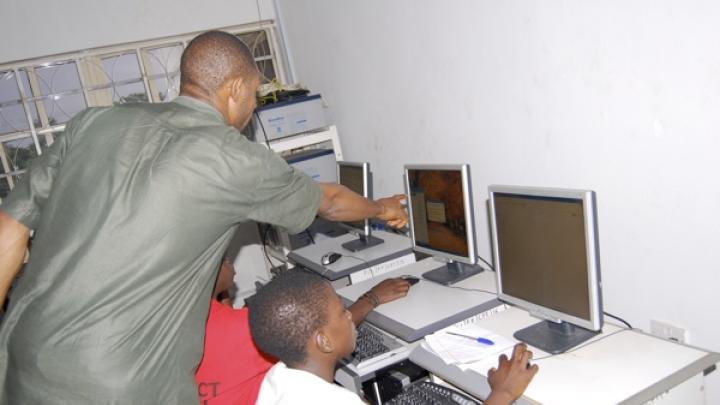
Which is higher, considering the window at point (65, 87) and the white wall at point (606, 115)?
the window at point (65, 87)

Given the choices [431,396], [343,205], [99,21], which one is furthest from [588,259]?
[99,21]

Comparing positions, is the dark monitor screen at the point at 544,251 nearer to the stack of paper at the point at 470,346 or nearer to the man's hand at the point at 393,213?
the stack of paper at the point at 470,346

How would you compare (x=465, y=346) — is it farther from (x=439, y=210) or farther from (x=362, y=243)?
(x=362, y=243)

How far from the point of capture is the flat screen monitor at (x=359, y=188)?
2896 millimetres

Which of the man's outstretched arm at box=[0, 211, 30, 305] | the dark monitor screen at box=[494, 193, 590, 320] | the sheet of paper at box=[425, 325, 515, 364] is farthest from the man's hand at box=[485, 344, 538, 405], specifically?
the man's outstretched arm at box=[0, 211, 30, 305]

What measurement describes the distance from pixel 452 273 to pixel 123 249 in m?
1.42

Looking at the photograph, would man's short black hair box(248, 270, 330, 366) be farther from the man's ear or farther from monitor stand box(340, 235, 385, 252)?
monitor stand box(340, 235, 385, 252)

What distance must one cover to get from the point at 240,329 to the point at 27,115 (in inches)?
124

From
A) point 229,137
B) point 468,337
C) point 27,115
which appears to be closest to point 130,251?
point 229,137

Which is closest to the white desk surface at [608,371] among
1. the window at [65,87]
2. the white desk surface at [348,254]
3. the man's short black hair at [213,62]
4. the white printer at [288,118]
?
the man's short black hair at [213,62]

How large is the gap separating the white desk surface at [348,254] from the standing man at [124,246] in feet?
4.11

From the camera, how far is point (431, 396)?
5.52ft

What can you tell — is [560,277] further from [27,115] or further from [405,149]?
[27,115]

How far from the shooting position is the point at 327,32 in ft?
12.3
